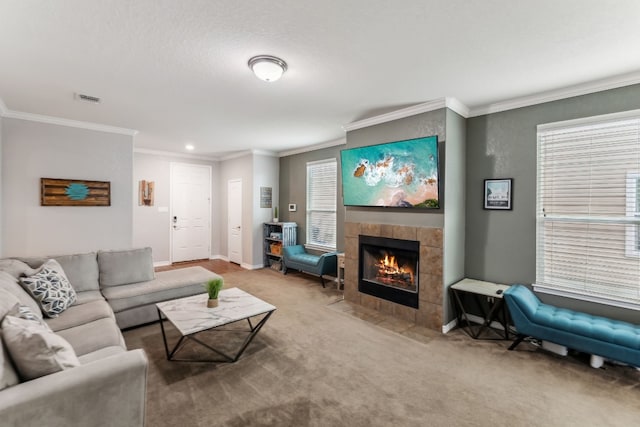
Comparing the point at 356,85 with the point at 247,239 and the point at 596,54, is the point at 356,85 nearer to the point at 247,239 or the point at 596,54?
the point at 596,54

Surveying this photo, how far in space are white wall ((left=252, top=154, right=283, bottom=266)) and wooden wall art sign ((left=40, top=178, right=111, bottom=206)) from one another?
2.67 m

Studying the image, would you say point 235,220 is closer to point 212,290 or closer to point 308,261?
point 308,261

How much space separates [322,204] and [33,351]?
4.70m

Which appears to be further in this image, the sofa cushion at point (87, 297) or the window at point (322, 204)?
the window at point (322, 204)

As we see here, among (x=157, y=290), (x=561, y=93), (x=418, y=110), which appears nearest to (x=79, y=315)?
(x=157, y=290)

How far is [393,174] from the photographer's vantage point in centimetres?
363

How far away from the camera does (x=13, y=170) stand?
379 cm

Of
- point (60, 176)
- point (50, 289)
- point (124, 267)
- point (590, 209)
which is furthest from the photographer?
point (60, 176)

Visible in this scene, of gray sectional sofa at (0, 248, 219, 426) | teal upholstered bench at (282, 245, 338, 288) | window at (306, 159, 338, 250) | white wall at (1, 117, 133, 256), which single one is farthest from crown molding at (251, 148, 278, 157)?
gray sectional sofa at (0, 248, 219, 426)

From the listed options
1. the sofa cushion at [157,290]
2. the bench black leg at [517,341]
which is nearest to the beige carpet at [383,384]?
the bench black leg at [517,341]

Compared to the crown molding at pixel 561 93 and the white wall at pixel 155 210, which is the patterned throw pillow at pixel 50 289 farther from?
the crown molding at pixel 561 93

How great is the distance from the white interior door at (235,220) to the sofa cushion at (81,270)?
11.2ft

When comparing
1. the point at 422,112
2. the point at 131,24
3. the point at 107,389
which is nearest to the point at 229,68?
the point at 131,24

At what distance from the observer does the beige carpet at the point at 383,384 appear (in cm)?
197
